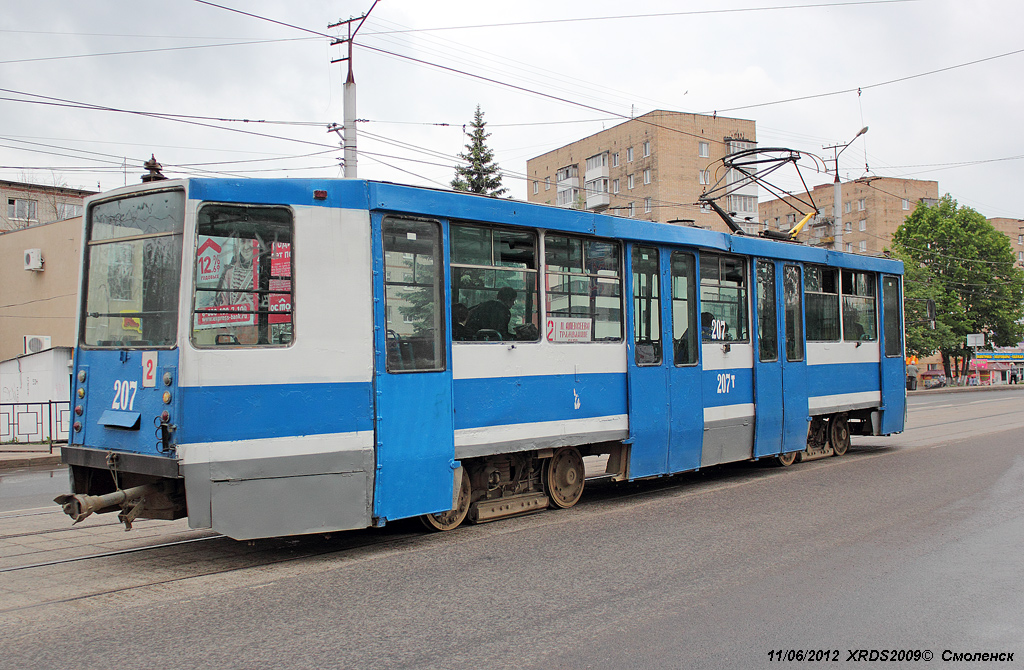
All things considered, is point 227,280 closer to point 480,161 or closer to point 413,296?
point 413,296

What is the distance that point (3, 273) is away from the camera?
29.6 m

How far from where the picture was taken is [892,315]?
46.4 ft

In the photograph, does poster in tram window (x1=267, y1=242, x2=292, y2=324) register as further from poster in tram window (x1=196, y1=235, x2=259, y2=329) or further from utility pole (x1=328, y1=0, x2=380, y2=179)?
utility pole (x1=328, y1=0, x2=380, y2=179)

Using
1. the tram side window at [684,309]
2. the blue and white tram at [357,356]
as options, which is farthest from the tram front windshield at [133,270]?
the tram side window at [684,309]

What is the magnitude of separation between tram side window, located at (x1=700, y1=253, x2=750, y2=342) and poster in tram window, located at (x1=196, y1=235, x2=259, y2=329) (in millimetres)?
5835

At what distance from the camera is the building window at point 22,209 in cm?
4809

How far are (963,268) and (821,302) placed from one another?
176ft

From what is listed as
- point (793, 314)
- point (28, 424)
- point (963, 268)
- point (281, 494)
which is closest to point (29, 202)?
point (28, 424)

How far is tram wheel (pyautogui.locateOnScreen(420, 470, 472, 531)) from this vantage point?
7.36 metres

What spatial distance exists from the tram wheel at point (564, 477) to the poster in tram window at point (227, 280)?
3638 millimetres

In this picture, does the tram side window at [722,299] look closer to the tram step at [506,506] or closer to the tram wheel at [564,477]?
the tram wheel at [564,477]

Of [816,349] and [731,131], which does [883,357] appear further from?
[731,131]

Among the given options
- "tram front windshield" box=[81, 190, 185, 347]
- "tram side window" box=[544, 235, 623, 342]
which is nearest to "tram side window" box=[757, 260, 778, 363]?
"tram side window" box=[544, 235, 623, 342]

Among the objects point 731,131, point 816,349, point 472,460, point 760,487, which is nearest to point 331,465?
point 472,460
